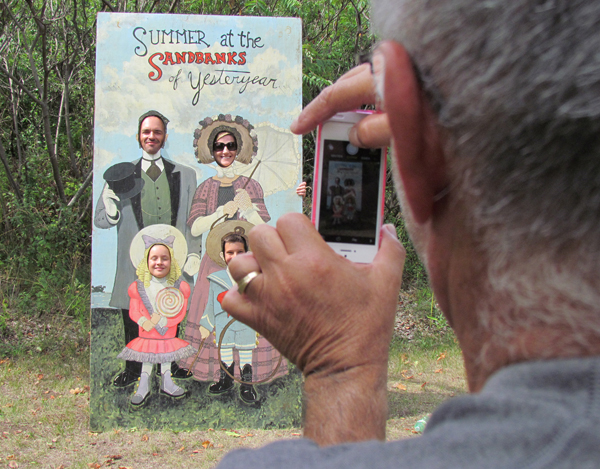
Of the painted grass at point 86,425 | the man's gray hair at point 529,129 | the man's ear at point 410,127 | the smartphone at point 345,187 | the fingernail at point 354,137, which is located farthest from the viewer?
the painted grass at point 86,425

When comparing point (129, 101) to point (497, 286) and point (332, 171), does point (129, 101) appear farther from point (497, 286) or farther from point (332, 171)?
point (497, 286)

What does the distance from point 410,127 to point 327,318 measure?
0.39 m

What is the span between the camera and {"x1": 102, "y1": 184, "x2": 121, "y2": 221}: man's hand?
11.8 ft

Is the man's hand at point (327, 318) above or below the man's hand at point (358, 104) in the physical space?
below

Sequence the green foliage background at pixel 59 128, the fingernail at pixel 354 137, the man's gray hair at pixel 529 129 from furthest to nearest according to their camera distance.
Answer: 1. the green foliage background at pixel 59 128
2. the fingernail at pixel 354 137
3. the man's gray hair at pixel 529 129

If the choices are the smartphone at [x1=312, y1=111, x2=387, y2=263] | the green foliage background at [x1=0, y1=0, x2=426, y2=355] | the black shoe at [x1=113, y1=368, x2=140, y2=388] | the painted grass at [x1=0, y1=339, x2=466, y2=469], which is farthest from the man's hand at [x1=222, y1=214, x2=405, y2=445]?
the green foliage background at [x1=0, y1=0, x2=426, y2=355]

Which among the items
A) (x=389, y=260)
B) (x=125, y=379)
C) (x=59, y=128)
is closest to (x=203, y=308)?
(x=125, y=379)

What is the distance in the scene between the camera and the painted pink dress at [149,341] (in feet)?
11.7

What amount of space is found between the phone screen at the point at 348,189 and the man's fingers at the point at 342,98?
75mm

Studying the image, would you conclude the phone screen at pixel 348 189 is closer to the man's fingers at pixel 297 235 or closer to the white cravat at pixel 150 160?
the man's fingers at pixel 297 235

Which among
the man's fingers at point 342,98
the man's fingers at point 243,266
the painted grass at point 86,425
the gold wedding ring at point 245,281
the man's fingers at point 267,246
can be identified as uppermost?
the man's fingers at point 342,98

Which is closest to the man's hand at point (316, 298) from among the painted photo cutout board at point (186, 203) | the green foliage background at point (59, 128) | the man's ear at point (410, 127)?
the man's ear at point (410, 127)

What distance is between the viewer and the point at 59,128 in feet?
22.8

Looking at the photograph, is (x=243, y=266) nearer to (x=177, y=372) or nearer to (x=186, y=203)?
(x=186, y=203)
